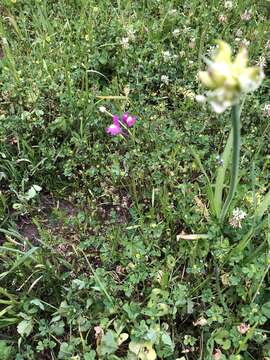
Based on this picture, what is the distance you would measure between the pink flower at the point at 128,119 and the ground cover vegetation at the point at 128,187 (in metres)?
0.01

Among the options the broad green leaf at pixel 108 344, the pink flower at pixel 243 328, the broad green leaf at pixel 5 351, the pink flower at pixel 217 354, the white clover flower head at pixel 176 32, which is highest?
the white clover flower head at pixel 176 32

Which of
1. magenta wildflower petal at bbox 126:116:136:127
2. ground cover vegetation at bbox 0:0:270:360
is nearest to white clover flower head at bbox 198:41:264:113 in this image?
ground cover vegetation at bbox 0:0:270:360

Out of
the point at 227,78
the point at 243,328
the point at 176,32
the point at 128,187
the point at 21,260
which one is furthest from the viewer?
the point at 176,32

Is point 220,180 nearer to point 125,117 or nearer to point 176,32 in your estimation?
point 125,117

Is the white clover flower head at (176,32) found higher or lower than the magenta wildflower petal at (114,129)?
higher

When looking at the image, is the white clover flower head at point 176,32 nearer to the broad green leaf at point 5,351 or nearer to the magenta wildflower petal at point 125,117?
the magenta wildflower petal at point 125,117

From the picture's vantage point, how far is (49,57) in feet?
9.05

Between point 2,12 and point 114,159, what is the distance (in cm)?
152

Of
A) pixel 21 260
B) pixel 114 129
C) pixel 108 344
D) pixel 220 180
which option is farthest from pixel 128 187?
pixel 108 344

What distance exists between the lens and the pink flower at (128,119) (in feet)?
7.79

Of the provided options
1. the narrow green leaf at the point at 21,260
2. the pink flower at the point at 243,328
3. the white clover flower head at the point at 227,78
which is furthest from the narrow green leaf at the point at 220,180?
the white clover flower head at the point at 227,78

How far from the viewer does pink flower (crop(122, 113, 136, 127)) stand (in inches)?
93.4

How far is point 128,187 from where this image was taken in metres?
2.30

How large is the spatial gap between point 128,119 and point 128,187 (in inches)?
13.9
